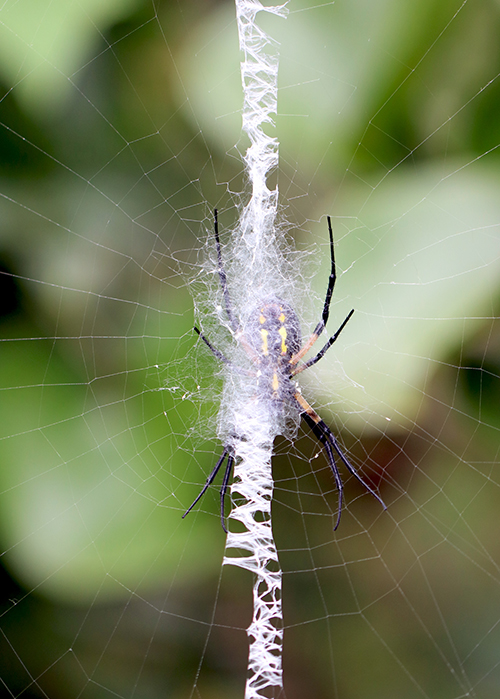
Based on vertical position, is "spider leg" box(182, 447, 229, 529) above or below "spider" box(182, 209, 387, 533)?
below

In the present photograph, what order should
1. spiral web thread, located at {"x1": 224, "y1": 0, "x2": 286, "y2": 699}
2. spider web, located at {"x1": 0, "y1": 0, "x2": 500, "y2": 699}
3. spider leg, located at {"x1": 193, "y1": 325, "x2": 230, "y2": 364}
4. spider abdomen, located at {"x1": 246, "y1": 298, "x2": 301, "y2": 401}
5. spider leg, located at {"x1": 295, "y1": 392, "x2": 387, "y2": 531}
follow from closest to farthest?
spider web, located at {"x1": 0, "y1": 0, "x2": 500, "y2": 699}
spiral web thread, located at {"x1": 224, "y1": 0, "x2": 286, "y2": 699}
spider leg, located at {"x1": 295, "y1": 392, "x2": 387, "y2": 531}
spider leg, located at {"x1": 193, "y1": 325, "x2": 230, "y2": 364}
spider abdomen, located at {"x1": 246, "y1": 298, "x2": 301, "y2": 401}

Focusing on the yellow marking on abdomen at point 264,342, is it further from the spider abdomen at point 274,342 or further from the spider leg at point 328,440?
the spider leg at point 328,440

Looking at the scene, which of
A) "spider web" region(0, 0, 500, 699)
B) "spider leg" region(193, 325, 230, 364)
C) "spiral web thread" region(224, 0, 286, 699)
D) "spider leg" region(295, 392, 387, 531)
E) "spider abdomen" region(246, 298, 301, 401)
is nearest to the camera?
"spider web" region(0, 0, 500, 699)

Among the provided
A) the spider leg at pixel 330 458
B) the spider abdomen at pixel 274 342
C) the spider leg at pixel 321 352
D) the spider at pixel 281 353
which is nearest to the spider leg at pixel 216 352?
the spider at pixel 281 353

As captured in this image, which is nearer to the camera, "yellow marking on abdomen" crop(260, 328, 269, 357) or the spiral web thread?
the spiral web thread

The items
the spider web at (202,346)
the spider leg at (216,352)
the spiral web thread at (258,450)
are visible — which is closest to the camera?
the spider web at (202,346)

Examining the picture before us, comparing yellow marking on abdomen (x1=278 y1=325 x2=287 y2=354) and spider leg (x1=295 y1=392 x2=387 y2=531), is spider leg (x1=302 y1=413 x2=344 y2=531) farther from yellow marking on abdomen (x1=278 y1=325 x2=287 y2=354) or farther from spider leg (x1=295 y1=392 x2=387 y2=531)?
yellow marking on abdomen (x1=278 y1=325 x2=287 y2=354)

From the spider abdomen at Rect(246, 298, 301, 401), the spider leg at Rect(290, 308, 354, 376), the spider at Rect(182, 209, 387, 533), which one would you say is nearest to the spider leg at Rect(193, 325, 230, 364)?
the spider at Rect(182, 209, 387, 533)
